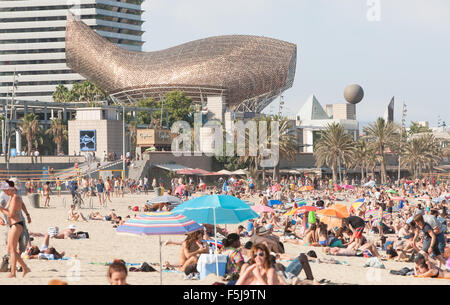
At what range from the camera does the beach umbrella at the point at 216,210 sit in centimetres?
1242

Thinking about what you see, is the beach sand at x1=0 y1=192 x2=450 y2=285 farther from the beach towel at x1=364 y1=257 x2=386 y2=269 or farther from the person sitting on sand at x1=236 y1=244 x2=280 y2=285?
the person sitting on sand at x1=236 y1=244 x2=280 y2=285

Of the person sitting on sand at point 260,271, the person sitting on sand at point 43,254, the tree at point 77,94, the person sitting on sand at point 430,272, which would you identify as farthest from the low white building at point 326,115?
the person sitting on sand at point 260,271

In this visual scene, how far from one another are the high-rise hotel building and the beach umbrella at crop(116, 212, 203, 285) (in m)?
105

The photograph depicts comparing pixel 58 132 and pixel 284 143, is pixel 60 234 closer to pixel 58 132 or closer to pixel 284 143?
pixel 284 143

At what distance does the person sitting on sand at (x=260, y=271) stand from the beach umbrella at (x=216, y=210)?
4.57 m

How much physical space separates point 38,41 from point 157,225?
110067 mm

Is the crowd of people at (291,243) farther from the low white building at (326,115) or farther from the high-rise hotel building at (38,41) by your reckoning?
the high-rise hotel building at (38,41)

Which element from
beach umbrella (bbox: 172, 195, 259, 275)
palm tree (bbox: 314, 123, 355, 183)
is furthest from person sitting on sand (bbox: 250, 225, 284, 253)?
palm tree (bbox: 314, 123, 355, 183)

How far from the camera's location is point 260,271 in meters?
7.65

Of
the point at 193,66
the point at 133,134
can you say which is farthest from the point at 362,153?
the point at 193,66

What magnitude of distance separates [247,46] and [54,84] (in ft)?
128
